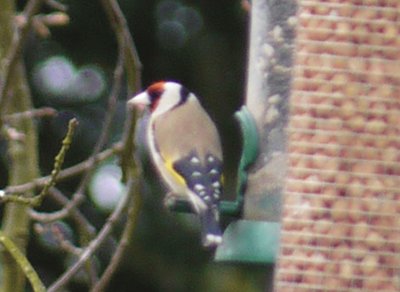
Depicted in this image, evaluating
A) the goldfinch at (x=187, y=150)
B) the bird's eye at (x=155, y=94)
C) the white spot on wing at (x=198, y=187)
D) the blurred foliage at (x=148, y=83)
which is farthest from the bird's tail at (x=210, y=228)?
the blurred foliage at (x=148, y=83)

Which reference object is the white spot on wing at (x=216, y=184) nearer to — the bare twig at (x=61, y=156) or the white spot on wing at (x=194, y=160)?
the white spot on wing at (x=194, y=160)

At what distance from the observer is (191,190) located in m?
7.03

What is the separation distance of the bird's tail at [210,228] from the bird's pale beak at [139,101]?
1.47ft

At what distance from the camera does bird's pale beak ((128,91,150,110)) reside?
703 cm

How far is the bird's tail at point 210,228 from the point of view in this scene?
6.80 meters

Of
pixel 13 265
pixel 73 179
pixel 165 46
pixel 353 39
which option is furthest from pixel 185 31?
pixel 353 39

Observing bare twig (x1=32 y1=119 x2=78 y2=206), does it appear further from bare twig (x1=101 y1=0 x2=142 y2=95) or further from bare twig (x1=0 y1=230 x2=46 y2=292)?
bare twig (x1=101 y1=0 x2=142 y2=95)

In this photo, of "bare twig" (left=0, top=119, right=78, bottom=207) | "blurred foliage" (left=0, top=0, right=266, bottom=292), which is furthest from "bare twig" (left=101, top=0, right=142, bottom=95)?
"blurred foliage" (left=0, top=0, right=266, bottom=292)

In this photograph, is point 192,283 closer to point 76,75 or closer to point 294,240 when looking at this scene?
point 76,75

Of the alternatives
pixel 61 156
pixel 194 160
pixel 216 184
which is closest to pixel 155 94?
pixel 194 160

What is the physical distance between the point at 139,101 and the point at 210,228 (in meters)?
0.64

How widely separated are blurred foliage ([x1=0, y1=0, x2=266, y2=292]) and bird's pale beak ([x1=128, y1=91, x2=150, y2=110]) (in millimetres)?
3032

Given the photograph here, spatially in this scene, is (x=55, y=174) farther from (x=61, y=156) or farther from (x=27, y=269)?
(x=27, y=269)

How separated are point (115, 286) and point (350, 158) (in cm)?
486
